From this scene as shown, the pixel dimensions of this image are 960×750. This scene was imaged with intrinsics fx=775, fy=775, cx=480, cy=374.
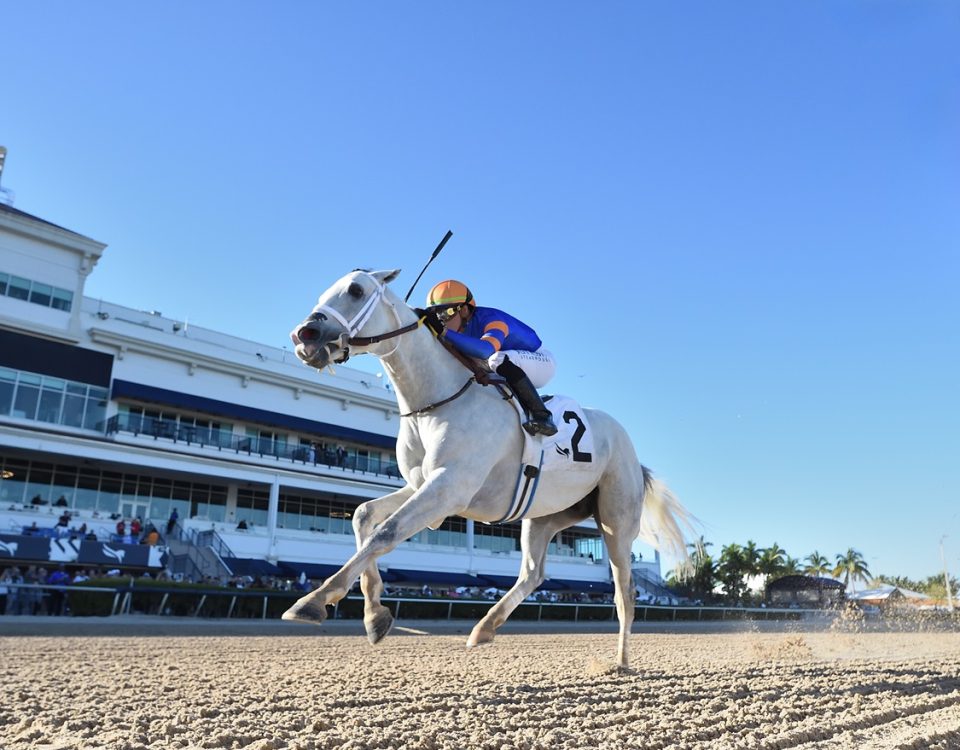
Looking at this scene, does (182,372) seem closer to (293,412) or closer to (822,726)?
(293,412)

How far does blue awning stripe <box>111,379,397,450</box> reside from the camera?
32438 mm

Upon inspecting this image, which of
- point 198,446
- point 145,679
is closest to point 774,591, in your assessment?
point 198,446

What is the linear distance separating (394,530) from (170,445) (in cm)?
3150

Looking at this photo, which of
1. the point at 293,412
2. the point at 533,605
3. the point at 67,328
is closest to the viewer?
the point at 533,605

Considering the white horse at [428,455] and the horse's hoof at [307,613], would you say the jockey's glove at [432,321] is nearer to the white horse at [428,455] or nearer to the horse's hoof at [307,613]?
the white horse at [428,455]

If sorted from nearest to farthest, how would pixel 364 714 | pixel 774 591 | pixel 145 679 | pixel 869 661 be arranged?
pixel 364 714 → pixel 145 679 → pixel 869 661 → pixel 774 591

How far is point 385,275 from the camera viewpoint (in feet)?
15.9

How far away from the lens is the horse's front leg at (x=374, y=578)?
14.0 feet

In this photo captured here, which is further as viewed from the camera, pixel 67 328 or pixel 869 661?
pixel 67 328

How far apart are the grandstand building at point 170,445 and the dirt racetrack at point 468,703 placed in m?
19.3

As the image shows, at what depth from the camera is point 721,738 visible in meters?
3.42

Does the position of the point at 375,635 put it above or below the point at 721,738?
above

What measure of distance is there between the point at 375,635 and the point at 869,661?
19.0ft

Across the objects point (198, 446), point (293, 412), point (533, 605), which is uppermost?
point (293, 412)
